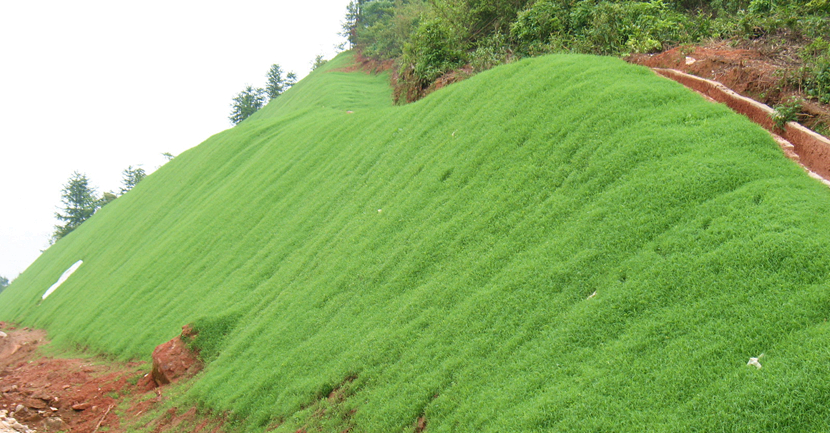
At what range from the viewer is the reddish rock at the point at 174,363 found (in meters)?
9.34

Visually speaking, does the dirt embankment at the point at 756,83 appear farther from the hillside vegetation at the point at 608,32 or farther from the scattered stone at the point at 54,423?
the scattered stone at the point at 54,423

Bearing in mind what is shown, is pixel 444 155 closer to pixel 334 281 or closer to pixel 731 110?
pixel 334 281

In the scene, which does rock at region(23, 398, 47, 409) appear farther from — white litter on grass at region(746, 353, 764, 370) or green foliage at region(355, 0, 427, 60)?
green foliage at region(355, 0, 427, 60)

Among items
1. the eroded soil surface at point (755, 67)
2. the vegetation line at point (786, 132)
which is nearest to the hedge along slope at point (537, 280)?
the vegetation line at point (786, 132)

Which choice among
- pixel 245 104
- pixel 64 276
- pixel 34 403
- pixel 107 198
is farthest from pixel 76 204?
pixel 34 403

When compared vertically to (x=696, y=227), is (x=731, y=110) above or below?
above

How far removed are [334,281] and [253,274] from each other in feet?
11.6

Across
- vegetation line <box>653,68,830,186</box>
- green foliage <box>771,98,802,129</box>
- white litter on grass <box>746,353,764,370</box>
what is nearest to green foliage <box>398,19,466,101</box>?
vegetation line <box>653,68,830,186</box>

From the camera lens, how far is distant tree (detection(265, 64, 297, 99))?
54.5 meters

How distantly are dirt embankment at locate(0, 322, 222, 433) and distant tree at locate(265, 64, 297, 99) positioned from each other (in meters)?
46.1

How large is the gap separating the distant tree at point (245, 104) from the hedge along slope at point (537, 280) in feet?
140

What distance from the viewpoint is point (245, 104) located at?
173 ft

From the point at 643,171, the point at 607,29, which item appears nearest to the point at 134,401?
the point at 643,171

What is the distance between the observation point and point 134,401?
30.5 ft
